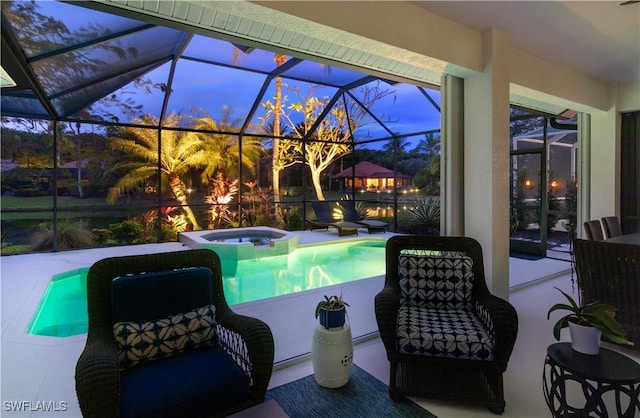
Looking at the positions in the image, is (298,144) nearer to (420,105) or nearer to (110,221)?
(420,105)

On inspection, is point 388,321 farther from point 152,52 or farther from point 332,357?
point 152,52

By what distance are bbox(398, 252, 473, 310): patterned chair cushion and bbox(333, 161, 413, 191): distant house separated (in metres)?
6.92

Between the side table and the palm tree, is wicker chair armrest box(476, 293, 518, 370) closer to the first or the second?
the side table

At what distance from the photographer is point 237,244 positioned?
6562 mm

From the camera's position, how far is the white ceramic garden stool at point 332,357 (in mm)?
2281

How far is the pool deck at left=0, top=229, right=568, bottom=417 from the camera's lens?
224 cm

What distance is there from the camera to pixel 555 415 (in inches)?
71.8

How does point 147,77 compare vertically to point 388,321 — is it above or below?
above

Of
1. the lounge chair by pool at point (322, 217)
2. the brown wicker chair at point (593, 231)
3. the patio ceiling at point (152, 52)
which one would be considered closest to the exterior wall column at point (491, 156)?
the patio ceiling at point (152, 52)

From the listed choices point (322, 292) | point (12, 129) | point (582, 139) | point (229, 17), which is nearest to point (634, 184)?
point (582, 139)

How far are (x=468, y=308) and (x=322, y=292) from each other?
1.94 meters

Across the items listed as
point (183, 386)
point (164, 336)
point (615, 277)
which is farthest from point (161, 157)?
point (615, 277)

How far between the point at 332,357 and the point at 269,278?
3.54 metres

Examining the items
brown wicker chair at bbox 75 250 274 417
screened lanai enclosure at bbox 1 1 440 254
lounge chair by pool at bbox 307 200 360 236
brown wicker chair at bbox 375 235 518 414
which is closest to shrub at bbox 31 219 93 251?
screened lanai enclosure at bbox 1 1 440 254
